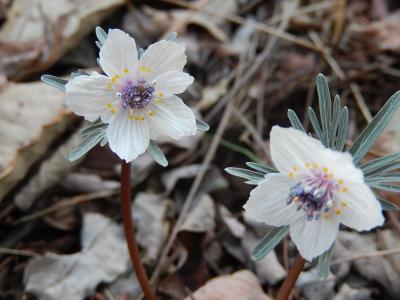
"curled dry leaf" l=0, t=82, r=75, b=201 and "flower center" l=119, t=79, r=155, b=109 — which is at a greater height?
"flower center" l=119, t=79, r=155, b=109

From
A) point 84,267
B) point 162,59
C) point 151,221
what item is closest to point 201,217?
point 151,221

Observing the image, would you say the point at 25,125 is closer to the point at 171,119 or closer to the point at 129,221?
the point at 129,221

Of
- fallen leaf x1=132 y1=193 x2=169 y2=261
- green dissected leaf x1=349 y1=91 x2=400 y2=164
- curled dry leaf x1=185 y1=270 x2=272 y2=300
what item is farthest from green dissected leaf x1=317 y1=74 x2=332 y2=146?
fallen leaf x1=132 y1=193 x2=169 y2=261

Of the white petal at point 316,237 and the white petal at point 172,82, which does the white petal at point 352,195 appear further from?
the white petal at point 172,82

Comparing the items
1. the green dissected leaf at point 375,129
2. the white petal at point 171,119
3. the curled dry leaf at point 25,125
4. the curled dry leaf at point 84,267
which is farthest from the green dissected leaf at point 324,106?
the curled dry leaf at point 25,125

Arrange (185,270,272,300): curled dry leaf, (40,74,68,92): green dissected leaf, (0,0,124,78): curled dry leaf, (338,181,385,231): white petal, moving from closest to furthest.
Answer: (338,181,385,231): white petal
(40,74,68,92): green dissected leaf
(185,270,272,300): curled dry leaf
(0,0,124,78): curled dry leaf

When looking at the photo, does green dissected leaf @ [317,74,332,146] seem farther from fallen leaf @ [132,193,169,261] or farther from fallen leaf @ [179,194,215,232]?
fallen leaf @ [132,193,169,261]

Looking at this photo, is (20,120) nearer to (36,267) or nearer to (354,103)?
(36,267)
